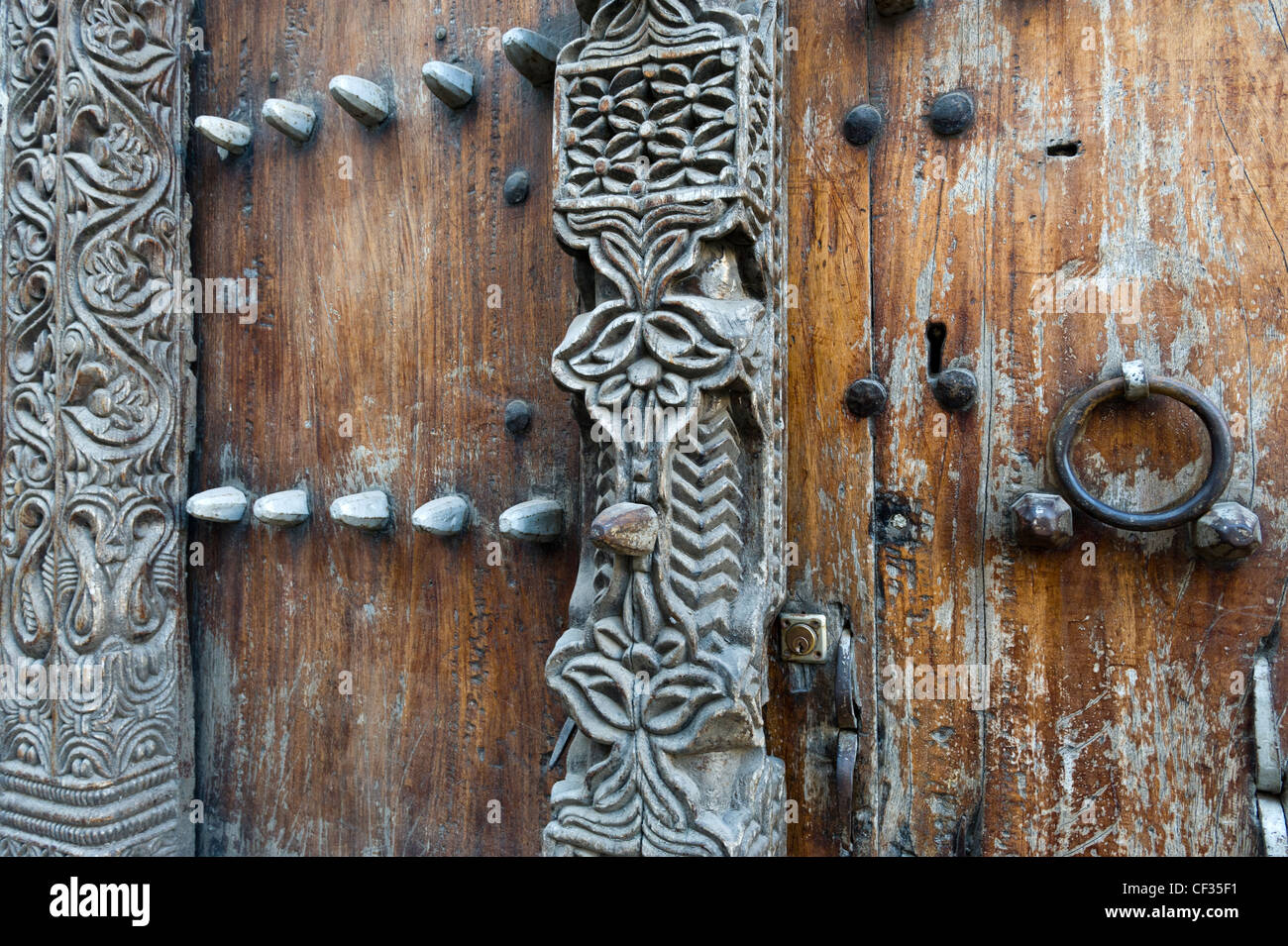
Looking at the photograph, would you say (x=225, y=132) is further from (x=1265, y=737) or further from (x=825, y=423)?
(x=1265, y=737)

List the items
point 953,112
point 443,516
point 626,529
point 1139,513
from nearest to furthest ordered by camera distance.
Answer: point 626,529 < point 1139,513 < point 953,112 < point 443,516

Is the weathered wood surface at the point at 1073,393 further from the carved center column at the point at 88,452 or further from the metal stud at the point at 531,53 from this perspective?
the carved center column at the point at 88,452

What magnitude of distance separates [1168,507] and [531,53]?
108 cm

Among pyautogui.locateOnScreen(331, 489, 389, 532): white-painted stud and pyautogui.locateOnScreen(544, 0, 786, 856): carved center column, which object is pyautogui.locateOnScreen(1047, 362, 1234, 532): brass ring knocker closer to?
pyautogui.locateOnScreen(544, 0, 786, 856): carved center column

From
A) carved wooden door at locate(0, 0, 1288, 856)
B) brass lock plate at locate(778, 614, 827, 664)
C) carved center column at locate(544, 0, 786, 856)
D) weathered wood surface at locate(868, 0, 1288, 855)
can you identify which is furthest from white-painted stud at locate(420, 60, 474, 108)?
brass lock plate at locate(778, 614, 827, 664)

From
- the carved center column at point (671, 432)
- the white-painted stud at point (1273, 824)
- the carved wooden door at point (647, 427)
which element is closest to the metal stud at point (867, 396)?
the carved wooden door at point (647, 427)

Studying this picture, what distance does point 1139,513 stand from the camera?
997 mm

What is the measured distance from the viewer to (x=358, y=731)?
4.35 ft

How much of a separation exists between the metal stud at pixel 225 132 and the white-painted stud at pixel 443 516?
29.2 inches

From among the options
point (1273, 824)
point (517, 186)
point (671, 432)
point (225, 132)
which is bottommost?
point (1273, 824)

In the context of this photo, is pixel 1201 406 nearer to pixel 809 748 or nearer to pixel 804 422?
pixel 804 422

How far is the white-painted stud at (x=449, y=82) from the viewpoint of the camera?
1223mm

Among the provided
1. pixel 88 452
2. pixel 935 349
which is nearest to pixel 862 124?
pixel 935 349
